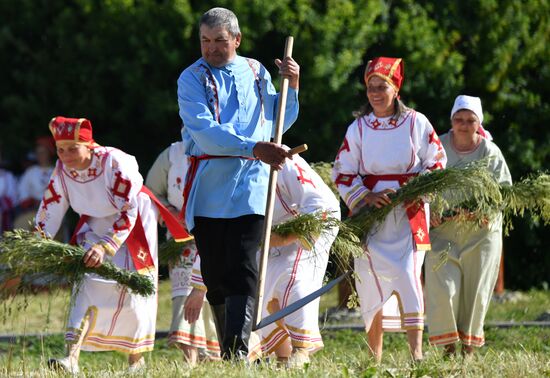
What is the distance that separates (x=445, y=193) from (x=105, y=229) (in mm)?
2165

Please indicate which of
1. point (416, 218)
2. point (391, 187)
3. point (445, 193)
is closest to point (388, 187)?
point (391, 187)

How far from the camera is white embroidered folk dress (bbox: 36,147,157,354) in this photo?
917cm

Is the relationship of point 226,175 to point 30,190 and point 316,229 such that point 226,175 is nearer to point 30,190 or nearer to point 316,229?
point 316,229

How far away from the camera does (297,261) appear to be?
8508mm

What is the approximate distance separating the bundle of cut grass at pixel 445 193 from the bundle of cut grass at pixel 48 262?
4.67 ft

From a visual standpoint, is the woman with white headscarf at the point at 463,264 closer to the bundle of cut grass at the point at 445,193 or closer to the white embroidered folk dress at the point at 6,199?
the bundle of cut grass at the point at 445,193

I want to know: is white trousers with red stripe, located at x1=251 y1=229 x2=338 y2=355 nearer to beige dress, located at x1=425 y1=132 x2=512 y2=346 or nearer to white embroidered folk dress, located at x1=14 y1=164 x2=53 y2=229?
beige dress, located at x1=425 y1=132 x2=512 y2=346

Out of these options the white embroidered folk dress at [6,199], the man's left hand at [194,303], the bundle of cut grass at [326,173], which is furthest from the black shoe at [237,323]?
the white embroidered folk dress at [6,199]

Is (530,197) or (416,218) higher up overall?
(530,197)

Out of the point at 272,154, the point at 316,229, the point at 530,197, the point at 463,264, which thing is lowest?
the point at 463,264

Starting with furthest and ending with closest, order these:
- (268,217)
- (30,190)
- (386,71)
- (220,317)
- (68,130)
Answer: (30,190) < (386,71) < (68,130) < (220,317) < (268,217)

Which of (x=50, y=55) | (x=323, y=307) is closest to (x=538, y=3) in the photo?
(x=323, y=307)

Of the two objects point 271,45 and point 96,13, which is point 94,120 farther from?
point 271,45

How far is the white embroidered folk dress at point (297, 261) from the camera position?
27.6 ft
